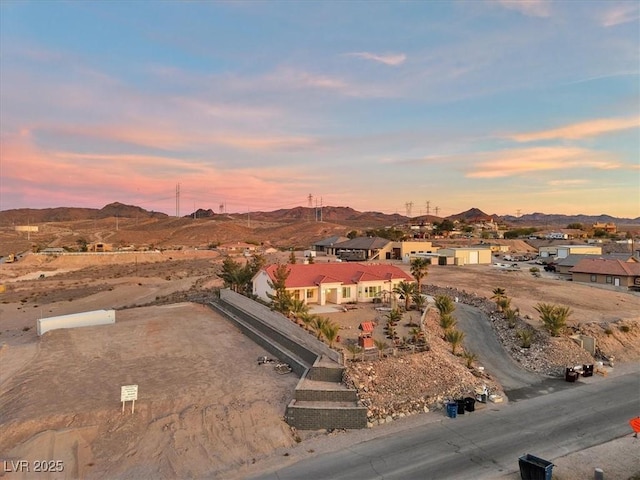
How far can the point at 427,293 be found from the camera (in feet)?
130

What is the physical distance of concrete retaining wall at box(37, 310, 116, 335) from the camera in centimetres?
2809

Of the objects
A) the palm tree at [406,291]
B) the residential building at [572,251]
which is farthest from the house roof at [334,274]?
the residential building at [572,251]

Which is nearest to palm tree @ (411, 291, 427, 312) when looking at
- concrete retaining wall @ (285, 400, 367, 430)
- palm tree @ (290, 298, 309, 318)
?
palm tree @ (290, 298, 309, 318)

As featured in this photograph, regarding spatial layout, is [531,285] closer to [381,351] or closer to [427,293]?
[427,293]

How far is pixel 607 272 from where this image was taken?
45906mm

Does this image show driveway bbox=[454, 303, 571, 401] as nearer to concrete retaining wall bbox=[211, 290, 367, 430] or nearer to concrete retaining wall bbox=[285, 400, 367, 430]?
concrete retaining wall bbox=[285, 400, 367, 430]

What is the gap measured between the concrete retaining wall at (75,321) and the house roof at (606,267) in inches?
Answer: 1901

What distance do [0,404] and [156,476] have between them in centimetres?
871

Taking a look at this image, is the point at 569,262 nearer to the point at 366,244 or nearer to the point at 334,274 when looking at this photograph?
the point at 366,244

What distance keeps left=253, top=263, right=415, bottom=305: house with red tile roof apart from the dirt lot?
3.26 metres

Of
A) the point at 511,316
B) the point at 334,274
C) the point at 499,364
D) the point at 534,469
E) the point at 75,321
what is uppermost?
the point at 334,274

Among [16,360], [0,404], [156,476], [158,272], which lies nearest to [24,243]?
[158,272]

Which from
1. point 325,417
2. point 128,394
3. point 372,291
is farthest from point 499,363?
point 128,394

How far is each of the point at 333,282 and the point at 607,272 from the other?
108 feet
